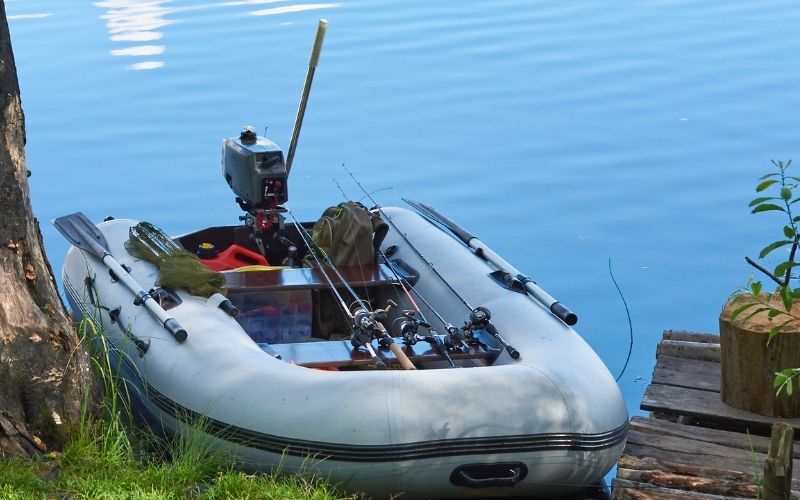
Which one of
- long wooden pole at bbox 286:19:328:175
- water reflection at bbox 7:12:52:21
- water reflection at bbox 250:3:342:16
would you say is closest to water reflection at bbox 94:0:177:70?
water reflection at bbox 7:12:52:21

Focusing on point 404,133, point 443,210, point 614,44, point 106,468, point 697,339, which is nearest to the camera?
point 106,468

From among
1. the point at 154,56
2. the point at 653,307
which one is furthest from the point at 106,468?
the point at 154,56

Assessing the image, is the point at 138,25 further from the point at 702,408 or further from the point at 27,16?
the point at 702,408

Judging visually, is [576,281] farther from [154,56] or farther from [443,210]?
[154,56]

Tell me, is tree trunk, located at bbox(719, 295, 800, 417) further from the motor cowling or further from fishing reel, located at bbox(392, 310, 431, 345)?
the motor cowling

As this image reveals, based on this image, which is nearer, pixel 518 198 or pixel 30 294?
pixel 30 294

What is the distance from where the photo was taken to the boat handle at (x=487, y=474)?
4203 millimetres

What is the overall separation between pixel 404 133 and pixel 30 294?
6.37 metres

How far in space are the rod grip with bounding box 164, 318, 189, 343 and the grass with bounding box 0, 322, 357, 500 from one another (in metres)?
0.30

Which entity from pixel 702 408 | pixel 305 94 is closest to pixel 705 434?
pixel 702 408

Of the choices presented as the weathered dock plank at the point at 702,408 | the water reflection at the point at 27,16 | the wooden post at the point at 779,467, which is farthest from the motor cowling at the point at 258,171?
the water reflection at the point at 27,16

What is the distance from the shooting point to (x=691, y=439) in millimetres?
4680

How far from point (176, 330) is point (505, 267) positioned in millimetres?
1436

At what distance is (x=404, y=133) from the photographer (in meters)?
10.5
